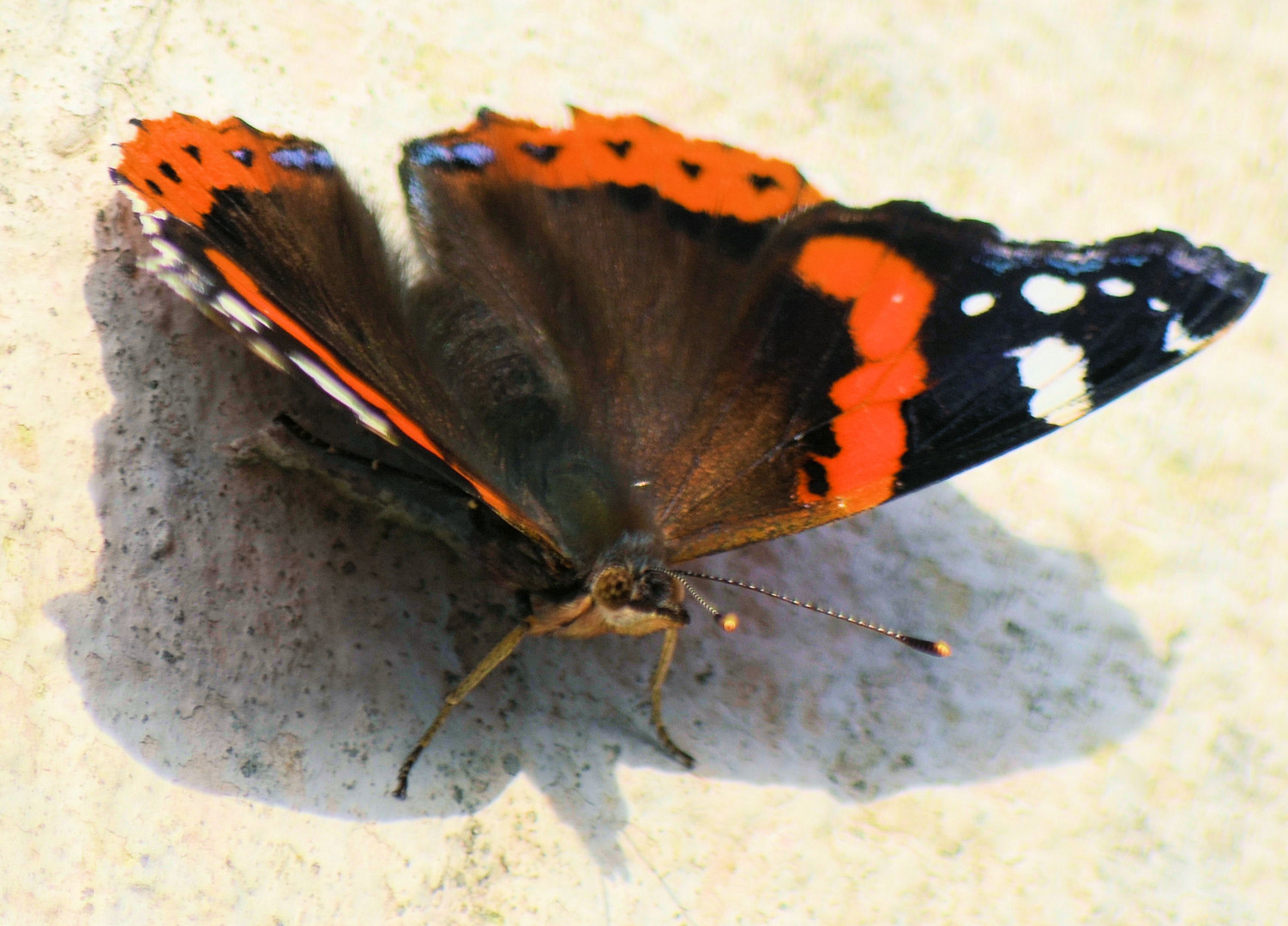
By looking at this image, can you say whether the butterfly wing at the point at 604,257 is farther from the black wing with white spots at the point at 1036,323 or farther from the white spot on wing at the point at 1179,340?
the white spot on wing at the point at 1179,340

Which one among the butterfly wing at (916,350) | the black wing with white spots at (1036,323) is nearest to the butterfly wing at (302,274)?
the butterfly wing at (916,350)

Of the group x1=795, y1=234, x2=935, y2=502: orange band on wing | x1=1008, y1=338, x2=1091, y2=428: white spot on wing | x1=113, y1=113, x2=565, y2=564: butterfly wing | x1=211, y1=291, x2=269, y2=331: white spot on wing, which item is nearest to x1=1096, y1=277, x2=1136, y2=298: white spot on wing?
x1=1008, y1=338, x2=1091, y2=428: white spot on wing

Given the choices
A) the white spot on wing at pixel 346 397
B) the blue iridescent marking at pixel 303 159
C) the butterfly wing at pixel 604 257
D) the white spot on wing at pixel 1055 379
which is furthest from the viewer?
the butterfly wing at pixel 604 257

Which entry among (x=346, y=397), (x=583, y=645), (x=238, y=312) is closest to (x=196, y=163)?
(x=238, y=312)

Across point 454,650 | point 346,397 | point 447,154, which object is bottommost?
point 454,650

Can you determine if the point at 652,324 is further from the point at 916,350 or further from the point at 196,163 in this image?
the point at 196,163

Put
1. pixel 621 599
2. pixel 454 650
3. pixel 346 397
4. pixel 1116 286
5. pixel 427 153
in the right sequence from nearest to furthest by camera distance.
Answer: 1. pixel 346 397
2. pixel 621 599
3. pixel 1116 286
4. pixel 454 650
5. pixel 427 153

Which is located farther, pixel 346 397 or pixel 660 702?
pixel 660 702
